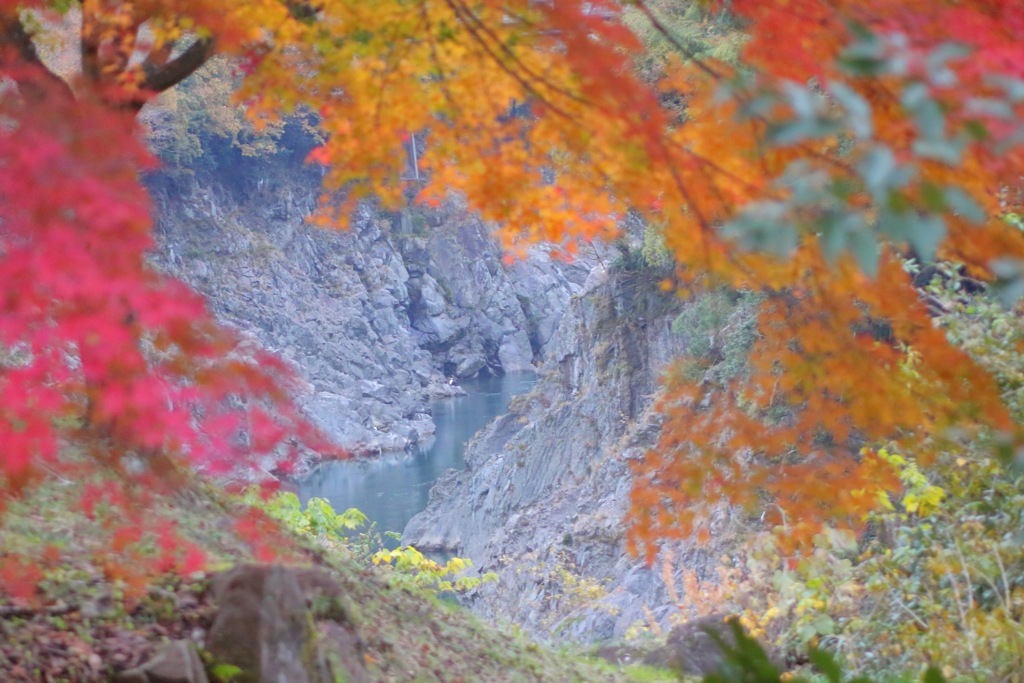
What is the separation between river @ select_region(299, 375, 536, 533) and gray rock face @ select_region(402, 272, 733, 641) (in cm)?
150

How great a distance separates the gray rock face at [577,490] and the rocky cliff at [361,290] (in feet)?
26.0

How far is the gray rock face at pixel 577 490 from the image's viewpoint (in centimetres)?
1038

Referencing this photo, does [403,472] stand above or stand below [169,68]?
below

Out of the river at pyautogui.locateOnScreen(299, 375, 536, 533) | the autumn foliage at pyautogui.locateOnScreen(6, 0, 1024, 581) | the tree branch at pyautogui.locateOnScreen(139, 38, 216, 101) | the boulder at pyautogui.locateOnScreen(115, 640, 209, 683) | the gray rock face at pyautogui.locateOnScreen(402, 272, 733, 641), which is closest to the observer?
the autumn foliage at pyautogui.locateOnScreen(6, 0, 1024, 581)

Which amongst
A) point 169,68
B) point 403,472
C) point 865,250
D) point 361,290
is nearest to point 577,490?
point 403,472

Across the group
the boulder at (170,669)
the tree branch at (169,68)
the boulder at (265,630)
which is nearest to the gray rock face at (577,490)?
the boulder at (265,630)

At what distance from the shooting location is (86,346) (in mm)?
2039

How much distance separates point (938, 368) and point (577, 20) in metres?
1.30

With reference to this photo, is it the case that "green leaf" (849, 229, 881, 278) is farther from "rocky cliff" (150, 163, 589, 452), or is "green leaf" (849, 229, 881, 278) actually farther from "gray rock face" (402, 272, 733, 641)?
"rocky cliff" (150, 163, 589, 452)

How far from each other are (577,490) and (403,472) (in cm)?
1015

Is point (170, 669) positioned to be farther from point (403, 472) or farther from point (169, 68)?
point (403, 472)

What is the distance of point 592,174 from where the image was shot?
8.95 ft

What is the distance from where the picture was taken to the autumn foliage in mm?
1360

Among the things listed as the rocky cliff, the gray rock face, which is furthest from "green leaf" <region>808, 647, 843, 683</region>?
the rocky cliff
